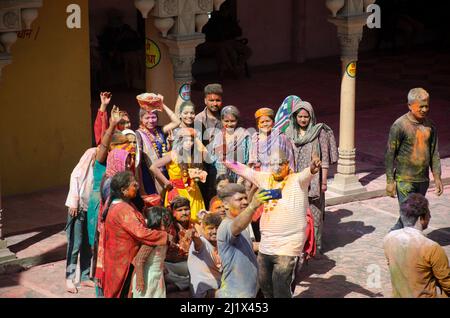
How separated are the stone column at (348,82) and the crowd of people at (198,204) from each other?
7.75ft

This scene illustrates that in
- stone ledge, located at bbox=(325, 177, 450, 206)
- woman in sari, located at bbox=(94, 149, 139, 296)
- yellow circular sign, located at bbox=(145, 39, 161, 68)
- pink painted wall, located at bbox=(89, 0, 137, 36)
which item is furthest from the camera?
pink painted wall, located at bbox=(89, 0, 137, 36)

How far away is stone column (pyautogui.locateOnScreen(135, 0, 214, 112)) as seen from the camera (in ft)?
43.3

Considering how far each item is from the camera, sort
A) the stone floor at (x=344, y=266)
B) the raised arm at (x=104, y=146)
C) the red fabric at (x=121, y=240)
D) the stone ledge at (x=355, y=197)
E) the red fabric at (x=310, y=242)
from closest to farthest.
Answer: the red fabric at (x=121, y=240) → the raised arm at (x=104, y=146) → the stone floor at (x=344, y=266) → the red fabric at (x=310, y=242) → the stone ledge at (x=355, y=197)

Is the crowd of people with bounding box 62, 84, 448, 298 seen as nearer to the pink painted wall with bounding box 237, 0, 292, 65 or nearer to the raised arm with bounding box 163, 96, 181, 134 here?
the raised arm with bounding box 163, 96, 181, 134

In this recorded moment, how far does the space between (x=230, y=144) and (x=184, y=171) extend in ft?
2.03

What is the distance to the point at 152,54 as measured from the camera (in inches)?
543

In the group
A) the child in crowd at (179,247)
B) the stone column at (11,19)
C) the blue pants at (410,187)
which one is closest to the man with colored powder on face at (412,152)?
the blue pants at (410,187)

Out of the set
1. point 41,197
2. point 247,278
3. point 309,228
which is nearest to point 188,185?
point 309,228

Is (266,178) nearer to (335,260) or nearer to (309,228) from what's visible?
(309,228)

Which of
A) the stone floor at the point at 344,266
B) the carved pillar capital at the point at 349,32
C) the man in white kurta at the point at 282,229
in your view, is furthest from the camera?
the carved pillar capital at the point at 349,32

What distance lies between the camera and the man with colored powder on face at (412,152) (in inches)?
476

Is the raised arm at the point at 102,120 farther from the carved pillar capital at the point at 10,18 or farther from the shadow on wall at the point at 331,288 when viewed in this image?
the shadow on wall at the point at 331,288

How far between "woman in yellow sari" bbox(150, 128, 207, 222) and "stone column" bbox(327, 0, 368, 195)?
336 cm

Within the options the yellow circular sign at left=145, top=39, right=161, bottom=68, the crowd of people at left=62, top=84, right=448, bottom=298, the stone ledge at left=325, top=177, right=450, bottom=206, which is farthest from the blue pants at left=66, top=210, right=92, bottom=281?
the stone ledge at left=325, top=177, right=450, bottom=206
